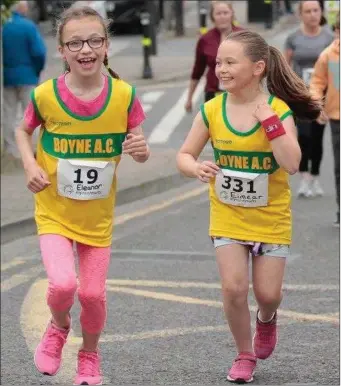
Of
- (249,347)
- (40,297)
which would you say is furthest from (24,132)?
(40,297)

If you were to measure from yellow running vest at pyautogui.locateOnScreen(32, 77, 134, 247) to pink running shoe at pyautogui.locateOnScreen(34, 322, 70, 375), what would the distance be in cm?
45

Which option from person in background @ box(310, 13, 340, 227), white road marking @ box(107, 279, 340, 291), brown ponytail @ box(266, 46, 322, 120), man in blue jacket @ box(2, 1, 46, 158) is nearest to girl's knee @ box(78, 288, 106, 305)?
brown ponytail @ box(266, 46, 322, 120)

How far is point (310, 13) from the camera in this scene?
13.6m

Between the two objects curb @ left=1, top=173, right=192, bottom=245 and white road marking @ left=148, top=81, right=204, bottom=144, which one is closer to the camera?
curb @ left=1, top=173, right=192, bottom=245

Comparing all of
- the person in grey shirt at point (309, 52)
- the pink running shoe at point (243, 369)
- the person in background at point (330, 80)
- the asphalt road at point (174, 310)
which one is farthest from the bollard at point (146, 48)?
the pink running shoe at point (243, 369)

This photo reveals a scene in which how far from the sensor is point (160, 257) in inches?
449

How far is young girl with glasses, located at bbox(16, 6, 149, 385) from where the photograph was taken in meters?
6.56

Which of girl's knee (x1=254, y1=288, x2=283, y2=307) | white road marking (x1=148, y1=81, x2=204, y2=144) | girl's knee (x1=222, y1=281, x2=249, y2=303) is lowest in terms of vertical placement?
white road marking (x1=148, y1=81, x2=204, y2=144)

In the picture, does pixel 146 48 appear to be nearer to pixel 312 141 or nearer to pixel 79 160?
pixel 312 141

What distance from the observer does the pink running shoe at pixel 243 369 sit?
275 inches

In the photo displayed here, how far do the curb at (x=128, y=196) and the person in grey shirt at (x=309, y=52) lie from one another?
1.82 metres

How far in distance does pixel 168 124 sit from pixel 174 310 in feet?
42.1

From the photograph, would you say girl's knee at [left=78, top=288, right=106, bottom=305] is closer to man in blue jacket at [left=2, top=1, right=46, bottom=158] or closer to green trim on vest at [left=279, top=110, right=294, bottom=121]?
green trim on vest at [left=279, top=110, right=294, bottom=121]

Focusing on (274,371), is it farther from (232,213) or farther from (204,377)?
(232,213)
